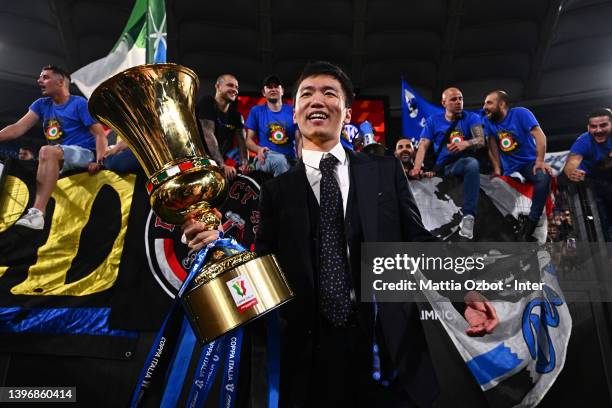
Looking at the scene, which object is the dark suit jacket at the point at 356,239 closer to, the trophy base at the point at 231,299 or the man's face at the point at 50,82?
the trophy base at the point at 231,299

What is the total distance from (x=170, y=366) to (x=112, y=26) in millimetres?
12192

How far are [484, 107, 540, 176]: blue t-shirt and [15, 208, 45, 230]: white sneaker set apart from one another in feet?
14.8

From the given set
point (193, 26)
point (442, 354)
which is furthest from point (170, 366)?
point (193, 26)

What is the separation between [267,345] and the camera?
146 centimetres

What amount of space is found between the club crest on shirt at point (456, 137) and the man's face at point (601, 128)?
4.31 feet

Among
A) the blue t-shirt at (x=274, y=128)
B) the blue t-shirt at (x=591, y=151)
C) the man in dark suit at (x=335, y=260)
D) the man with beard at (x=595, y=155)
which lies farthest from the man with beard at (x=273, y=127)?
the man in dark suit at (x=335, y=260)

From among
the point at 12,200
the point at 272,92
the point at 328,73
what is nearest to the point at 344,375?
the point at 328,73

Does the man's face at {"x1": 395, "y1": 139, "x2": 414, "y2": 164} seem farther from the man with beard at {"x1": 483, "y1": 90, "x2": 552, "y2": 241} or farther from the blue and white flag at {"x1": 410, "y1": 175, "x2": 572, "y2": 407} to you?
the blue and white flag at {"x1": 410, "y1": 175, "x2": 572, "y2": 407}

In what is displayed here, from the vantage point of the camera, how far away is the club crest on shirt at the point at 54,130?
470 centimetres

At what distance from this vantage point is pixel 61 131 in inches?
185

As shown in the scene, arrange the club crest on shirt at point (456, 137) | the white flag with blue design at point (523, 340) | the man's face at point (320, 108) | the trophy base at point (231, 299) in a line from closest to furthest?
the trophy base at point (231, 299) < the man's face at point (320, 108) < the white flag with blue design at point (523, 340) < the club crest on shirt at point (456, 137)

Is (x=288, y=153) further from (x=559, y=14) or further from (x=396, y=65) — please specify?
(x=559, y=14)

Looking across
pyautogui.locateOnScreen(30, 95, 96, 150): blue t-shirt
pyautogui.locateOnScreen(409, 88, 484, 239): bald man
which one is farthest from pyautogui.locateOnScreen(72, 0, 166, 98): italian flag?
pyautogui.locateOnScreen(409, 88, 484, 239): bald man

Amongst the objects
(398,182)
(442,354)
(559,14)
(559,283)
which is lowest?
(442,354)
